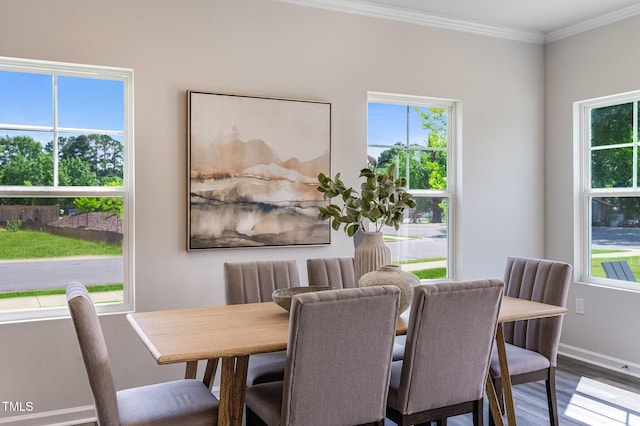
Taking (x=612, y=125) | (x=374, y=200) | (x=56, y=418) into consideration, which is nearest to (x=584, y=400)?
(x=374, y=200)

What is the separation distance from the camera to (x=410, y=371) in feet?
7.21

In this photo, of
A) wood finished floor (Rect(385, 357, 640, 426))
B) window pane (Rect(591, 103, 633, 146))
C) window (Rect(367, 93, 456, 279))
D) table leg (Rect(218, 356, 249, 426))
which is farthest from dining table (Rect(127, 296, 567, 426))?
window pane (Rect(591, 103, 633, 146))

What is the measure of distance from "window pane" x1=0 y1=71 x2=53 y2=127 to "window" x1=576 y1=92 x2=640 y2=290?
3968mm

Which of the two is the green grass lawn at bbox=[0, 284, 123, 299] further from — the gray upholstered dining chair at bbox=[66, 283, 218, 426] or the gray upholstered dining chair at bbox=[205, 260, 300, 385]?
the gray upholstered dining chair at bbox=[66, 283, 218, 426]

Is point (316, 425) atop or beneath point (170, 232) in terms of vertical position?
beneath

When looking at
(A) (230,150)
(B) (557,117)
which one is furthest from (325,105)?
(B) (557,117)

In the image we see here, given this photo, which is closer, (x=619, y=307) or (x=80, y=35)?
(x=80, y=35)

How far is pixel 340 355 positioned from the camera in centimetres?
198

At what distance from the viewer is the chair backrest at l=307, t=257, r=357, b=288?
126 inches

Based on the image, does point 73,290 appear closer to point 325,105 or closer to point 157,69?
point 157,69

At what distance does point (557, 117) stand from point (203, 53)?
2990 millimetres

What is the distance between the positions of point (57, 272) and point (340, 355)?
209 cm

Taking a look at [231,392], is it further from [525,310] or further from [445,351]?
[525,310]

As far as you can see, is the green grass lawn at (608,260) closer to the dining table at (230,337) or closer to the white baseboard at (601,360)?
the white baseboard at (601,360)
